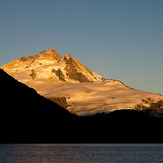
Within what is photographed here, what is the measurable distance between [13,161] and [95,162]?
2222cm

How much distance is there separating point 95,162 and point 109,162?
155 inches

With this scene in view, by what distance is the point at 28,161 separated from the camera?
124 m

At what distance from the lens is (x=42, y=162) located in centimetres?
12225

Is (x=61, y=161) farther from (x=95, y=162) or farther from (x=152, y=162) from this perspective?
(x=152, y=162)

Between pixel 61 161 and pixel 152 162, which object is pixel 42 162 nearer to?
pixel 61 161

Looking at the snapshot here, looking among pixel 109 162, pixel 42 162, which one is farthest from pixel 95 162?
pixel 42 162

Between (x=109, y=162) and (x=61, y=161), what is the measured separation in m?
13.2

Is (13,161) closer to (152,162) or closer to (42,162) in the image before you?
(42,162)

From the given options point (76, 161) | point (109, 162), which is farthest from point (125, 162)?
point (76, 161)

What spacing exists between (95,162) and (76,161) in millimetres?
5230

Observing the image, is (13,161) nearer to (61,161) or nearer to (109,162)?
(61,161)

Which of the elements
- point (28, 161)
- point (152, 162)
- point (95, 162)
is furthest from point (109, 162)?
point (28, 161)

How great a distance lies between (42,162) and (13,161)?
24.9 feet

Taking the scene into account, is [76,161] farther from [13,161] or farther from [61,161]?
[13,161]
